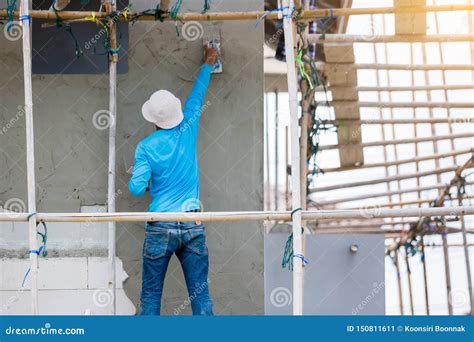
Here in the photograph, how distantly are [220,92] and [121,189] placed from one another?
1023 millimetres

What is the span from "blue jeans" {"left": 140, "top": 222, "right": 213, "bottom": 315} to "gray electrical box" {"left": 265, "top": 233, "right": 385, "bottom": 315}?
1.95 meters

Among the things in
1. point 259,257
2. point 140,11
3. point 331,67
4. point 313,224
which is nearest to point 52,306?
point 259,257

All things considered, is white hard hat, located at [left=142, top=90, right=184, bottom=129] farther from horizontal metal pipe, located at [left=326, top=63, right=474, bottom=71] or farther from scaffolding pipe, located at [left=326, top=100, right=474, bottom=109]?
scaffolding pipe, located at [left=326, top=100, right=474, bottom=109]

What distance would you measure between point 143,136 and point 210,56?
78 cm

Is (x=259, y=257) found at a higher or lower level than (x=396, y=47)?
lower

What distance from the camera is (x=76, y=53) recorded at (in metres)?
8.22

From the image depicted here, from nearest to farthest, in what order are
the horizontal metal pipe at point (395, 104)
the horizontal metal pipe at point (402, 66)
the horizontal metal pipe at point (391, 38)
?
the horizontal metal pipe at point (391, 38) → the horizontal metal pipe at point (402, 66) → the horizontal metal pipe at point (395, 104)

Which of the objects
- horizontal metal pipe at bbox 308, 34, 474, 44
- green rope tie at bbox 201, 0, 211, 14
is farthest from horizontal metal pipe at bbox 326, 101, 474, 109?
green rope tie at bbox 201, 0, 211, 14

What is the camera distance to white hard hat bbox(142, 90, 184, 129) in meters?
7.55

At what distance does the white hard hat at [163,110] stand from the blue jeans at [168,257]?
0.71 meters

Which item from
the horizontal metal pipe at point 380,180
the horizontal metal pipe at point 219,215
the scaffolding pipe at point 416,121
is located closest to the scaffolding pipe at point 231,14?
the horizontal metal pipe at point 219,215

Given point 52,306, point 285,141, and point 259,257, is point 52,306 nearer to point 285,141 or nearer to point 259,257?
point 259,257

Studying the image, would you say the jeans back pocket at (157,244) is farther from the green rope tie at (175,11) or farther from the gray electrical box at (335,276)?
the gray electrical box at (335,276)

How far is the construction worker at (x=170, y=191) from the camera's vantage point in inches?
290
